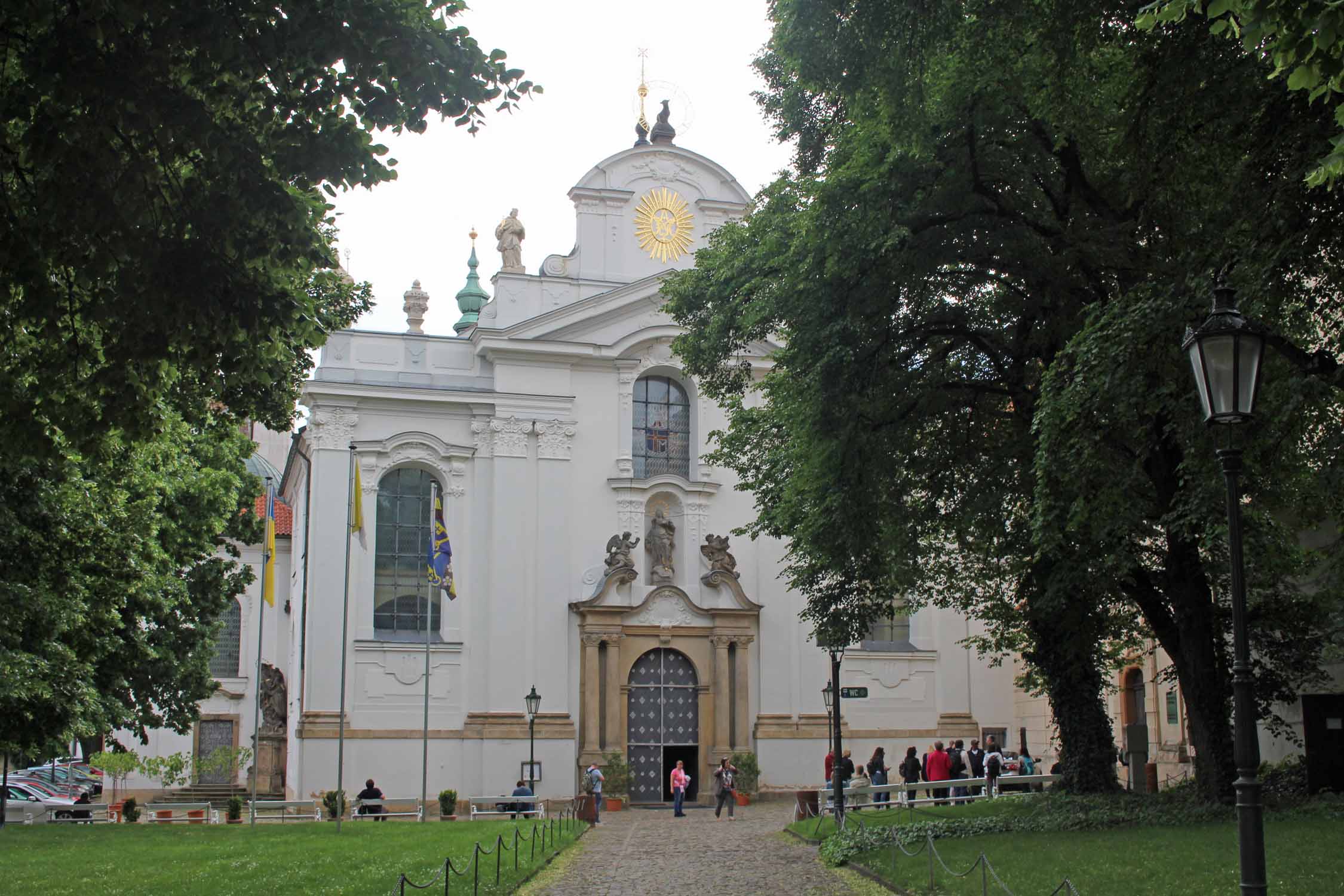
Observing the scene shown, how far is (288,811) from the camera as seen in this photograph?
33438mm

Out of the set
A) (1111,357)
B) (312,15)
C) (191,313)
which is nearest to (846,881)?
(1111,357)

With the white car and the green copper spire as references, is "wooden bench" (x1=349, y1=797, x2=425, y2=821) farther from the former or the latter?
the green copper spire

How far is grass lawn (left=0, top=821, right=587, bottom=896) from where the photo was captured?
53.5 feet

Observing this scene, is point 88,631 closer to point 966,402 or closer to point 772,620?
point 966,402

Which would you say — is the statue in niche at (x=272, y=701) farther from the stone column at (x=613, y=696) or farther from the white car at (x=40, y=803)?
the stone column at (x=613, y=696)

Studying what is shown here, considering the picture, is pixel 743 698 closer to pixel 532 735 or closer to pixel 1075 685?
pixel 532 735

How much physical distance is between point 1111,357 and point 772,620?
2430 cm

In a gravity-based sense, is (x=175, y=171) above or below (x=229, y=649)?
above

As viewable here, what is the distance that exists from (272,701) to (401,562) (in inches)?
422

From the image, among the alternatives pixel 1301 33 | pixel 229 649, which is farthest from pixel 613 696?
pixel 1301 33

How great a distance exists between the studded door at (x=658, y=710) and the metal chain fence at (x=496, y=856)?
232 inches

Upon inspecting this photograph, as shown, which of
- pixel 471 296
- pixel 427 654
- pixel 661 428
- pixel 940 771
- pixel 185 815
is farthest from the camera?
pixel 471 296

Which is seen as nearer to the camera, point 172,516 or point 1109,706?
point 172,516

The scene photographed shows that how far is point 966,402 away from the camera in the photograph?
69.9 feet
